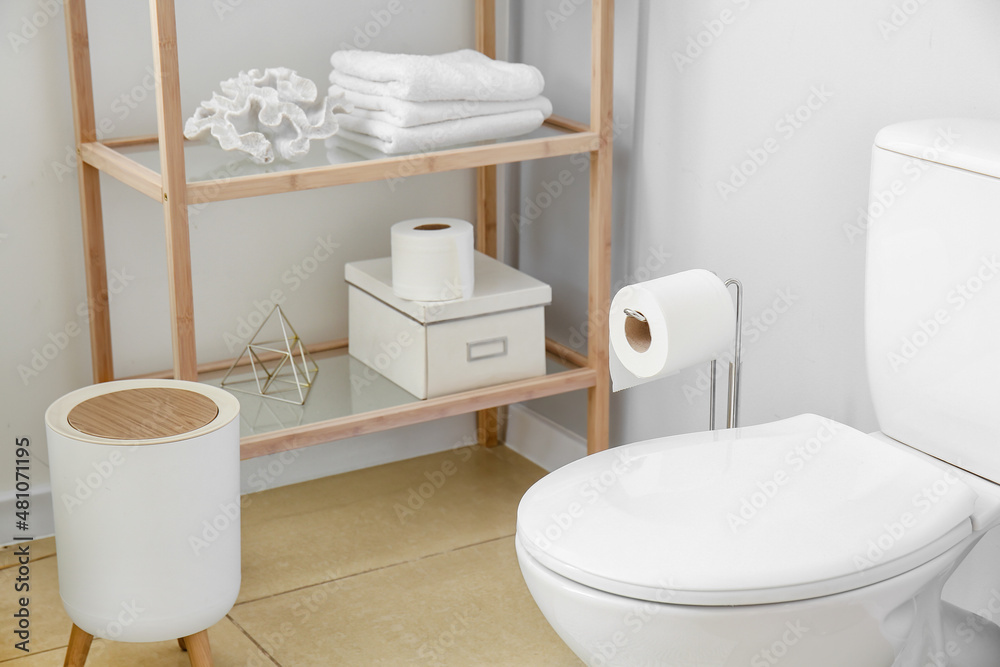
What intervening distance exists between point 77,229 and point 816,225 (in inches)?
43.7

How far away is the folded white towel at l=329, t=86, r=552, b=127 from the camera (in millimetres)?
1604

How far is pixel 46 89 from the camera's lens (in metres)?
1.67

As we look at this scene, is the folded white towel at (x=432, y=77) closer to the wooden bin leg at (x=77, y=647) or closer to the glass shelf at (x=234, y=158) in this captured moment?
the glass shelf at (x=234, y=158)

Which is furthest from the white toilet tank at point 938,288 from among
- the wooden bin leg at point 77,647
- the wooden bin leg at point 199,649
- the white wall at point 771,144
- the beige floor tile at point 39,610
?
the beige floor tile at point 39,610

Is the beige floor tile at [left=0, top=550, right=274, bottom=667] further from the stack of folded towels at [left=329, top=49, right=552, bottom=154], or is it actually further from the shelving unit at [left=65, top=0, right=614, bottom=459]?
the stack of folded towels at [left=329, top=49, right=552, bottom=154]

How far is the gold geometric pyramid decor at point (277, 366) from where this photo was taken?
178 centimetres

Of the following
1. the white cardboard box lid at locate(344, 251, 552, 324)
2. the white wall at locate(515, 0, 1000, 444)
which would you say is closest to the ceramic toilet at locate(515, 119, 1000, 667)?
the white wall at locate(515, 0, 1000, 444)

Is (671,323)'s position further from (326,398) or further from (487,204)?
(487,204)

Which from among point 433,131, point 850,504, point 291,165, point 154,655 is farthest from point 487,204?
point 850,504

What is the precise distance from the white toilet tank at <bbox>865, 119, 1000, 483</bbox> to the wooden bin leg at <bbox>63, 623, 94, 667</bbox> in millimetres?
1017

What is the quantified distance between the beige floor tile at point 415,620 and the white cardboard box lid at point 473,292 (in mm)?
396

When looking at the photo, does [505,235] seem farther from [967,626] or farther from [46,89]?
[967,626]

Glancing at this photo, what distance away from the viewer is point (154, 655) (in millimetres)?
1519

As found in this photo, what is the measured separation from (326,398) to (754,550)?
2.88 ft
